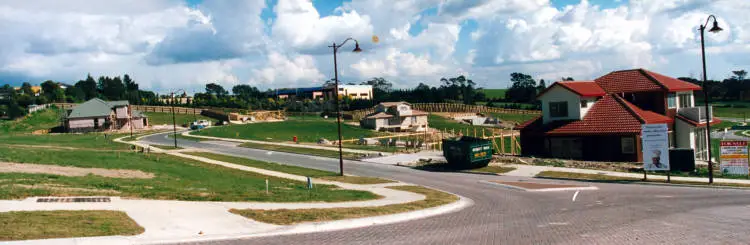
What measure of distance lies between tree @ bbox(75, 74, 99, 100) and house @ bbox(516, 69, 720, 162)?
133330 millimetres

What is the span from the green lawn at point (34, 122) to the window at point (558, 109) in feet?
230

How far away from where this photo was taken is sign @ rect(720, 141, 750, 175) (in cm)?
2777

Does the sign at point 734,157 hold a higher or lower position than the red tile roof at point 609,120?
lower

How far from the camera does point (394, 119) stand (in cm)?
8869

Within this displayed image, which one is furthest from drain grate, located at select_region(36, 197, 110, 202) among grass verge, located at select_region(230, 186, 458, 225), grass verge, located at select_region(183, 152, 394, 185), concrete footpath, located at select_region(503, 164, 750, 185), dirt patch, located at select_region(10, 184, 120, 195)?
Answer: concrete footpath, located at select_region(503, 164, 750, 185)

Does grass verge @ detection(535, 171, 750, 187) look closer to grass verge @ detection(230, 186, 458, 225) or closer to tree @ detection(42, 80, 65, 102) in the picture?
grass verge @ detection(230, 186, 458, 225)

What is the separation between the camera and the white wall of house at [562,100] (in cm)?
4046

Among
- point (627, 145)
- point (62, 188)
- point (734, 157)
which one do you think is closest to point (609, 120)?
point (627, 145)

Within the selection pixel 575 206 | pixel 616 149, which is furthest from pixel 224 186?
pixel 616 149

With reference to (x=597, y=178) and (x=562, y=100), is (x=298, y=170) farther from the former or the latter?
(x=562, y=100)

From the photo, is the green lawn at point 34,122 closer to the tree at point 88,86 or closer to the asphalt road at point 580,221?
the tree at point 88,86

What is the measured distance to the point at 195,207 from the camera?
55.5 feet

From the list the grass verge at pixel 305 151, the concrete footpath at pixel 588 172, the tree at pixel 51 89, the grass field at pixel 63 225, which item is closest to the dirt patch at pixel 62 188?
the grass field at pixel 63 225

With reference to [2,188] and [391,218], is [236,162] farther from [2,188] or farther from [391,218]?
[391,218]
